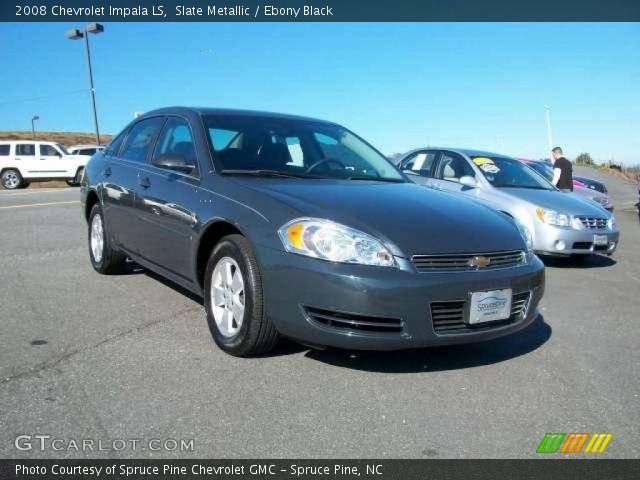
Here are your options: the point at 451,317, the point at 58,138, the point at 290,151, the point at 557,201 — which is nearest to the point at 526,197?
the point at 557,201

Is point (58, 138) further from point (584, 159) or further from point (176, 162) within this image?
point (176, 162)

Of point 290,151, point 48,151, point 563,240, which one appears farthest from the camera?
point 48,151

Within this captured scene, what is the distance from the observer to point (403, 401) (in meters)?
2.88

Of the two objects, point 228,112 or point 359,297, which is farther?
point 228,112

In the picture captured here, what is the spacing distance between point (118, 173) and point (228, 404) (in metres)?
3.02

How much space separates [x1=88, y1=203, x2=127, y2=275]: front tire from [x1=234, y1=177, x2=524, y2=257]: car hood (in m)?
2.18

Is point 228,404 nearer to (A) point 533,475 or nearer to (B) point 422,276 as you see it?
(B) point 422,276

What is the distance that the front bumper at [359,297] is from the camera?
2.88m

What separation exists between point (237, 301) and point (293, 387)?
0.65 metres

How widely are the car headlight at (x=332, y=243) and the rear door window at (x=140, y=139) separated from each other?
7.46 ft

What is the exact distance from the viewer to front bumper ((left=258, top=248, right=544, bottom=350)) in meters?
2.88

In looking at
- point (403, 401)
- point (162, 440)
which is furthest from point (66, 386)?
point (403, 401)

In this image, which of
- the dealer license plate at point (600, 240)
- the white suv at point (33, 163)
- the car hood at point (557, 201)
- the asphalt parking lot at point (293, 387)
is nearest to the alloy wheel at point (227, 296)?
the asphalt parking lot at point (293, 387)

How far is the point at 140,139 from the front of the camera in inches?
203
